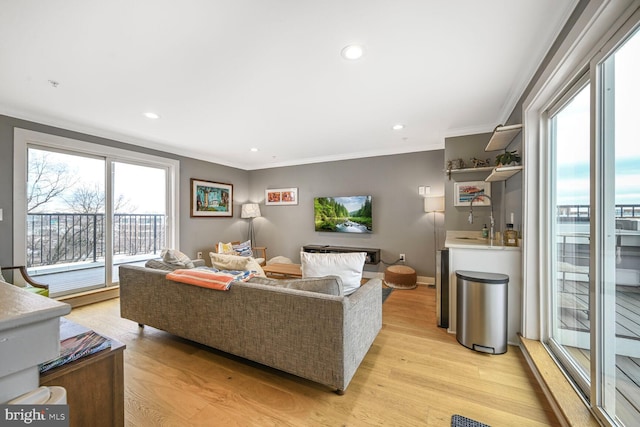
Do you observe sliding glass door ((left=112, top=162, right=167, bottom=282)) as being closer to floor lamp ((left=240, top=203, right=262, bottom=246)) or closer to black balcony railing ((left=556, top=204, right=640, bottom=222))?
floor lamp ((left=240, top=203, right=262, bottom=246))

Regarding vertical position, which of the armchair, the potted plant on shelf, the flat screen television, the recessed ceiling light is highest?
the recessed ceiling light

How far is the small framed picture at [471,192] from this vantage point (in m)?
3.46

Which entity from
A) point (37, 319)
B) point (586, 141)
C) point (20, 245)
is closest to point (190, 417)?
point (37, 319)

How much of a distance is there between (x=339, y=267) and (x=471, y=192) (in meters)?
2.56

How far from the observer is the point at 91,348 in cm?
99

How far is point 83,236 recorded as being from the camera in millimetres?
3506

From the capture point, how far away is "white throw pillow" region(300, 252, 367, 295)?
2.05 m

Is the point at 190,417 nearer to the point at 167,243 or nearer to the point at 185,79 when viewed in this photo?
the point at 185,79

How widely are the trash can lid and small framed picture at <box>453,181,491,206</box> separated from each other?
1461mm

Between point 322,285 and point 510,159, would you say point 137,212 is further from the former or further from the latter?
point 510,159

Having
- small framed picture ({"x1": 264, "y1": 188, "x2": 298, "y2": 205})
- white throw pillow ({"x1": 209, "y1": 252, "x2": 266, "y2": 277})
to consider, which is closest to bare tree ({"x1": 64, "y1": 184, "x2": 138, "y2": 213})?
white throw pillow ({"x1": 209, "y1": 252, "x2": 266, "y2": 277})

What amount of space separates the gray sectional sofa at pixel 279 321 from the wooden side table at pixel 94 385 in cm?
86

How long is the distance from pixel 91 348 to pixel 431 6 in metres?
2.35

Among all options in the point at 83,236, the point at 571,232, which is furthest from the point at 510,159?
the point at 83,236
